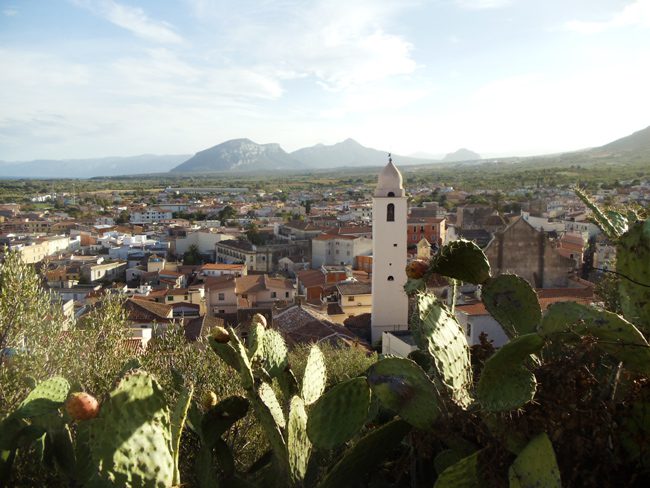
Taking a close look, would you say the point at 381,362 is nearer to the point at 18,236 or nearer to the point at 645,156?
the point at 18,236

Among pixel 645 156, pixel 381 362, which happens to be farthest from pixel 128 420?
pixel 645 156

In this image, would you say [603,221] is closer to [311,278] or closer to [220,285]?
[220,285]

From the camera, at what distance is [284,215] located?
2739 inches

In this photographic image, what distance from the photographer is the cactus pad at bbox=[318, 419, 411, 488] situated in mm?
2826

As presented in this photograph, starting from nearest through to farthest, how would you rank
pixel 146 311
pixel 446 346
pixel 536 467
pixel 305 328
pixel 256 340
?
pixel 536 467
pixel 446 346
pixel 256 340
pixel 305 328
pixel 146 311

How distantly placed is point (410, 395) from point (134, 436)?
3.74ft

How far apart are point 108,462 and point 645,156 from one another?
507 feet

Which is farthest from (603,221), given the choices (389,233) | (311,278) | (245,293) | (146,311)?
(311,278)

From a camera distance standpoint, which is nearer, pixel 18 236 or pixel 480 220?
pixel 480 220

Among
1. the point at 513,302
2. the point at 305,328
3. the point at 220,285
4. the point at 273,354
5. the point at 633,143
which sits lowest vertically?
the point at 220,285

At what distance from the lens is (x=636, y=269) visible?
2.49 m

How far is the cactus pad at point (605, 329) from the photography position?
2.24 m

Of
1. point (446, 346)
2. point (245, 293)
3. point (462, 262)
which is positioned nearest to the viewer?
point (446, 346)

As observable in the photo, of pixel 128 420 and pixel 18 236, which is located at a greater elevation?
pixel 128 420
